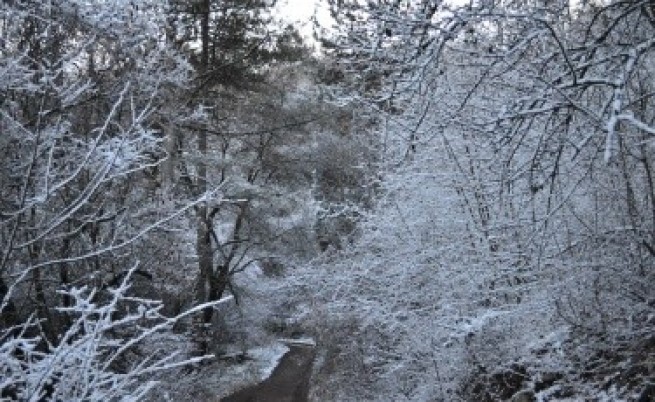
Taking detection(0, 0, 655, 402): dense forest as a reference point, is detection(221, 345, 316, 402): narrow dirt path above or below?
below

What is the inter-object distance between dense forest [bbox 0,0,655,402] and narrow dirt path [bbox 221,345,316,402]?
7.4 inches

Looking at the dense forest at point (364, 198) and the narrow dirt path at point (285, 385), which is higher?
the dense forest at point (364, 198)

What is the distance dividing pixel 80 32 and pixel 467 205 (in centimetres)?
526

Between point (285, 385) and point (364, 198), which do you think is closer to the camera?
point (364, 198)

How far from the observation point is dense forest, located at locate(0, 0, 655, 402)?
11.7 ft

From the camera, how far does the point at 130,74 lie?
22.9ft

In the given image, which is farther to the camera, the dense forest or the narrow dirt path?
the narrow dirt path

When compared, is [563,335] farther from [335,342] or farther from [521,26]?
[335,342]

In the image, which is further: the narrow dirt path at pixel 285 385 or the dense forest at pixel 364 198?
the narrow dirt path at pixel 285 385

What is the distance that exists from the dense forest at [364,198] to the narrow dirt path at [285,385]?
0.61 ft

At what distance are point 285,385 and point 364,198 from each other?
571 centimetres

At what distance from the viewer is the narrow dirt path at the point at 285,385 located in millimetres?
15195

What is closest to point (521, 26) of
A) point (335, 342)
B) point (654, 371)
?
point (654, 371)

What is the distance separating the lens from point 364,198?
1383cm
